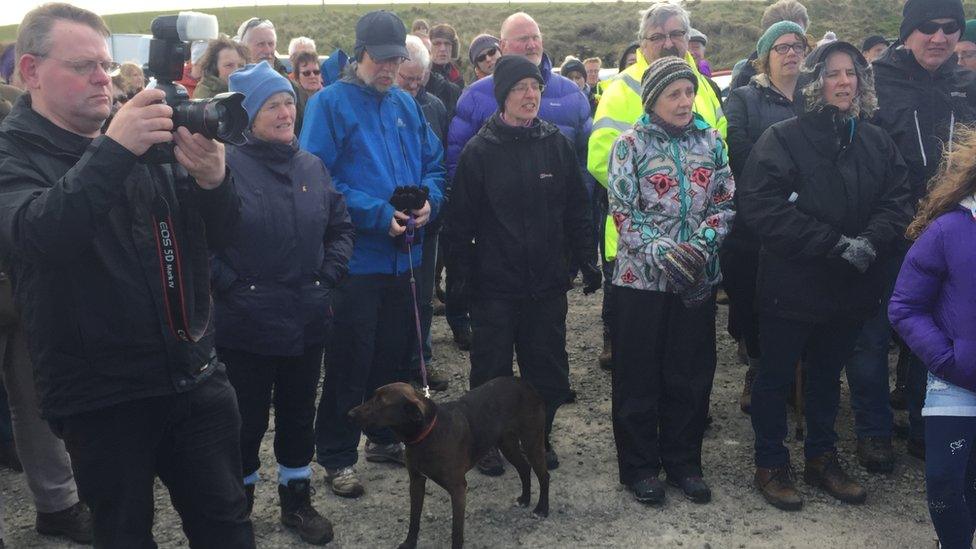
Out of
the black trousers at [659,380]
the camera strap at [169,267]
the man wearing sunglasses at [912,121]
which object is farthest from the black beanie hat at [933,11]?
the camera strap at [169,267]

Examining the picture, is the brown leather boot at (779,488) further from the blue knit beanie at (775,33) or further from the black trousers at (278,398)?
the blue knit beanie at (775,33)

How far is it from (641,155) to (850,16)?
3154cm

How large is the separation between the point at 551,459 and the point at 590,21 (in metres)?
38.5

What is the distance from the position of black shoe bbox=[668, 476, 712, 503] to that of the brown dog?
31.0 inches

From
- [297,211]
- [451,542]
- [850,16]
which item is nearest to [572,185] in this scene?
[297,211]

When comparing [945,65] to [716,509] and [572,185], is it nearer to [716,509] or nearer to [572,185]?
[572,185]

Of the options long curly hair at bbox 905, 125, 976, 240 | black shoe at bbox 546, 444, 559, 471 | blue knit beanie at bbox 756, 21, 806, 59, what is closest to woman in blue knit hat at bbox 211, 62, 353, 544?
black shoe at bbox 546, 444, 559, 471

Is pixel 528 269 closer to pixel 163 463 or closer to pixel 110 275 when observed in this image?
pixel 163 463

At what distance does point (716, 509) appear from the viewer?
4.64 m

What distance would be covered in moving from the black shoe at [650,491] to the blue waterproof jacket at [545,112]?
6.97ft

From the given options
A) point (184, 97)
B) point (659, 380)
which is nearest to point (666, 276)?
point (659, 380)

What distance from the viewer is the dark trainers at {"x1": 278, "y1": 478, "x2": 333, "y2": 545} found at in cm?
431

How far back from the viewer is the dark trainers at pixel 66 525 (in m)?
4.36

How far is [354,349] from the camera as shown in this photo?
474 centimetres
